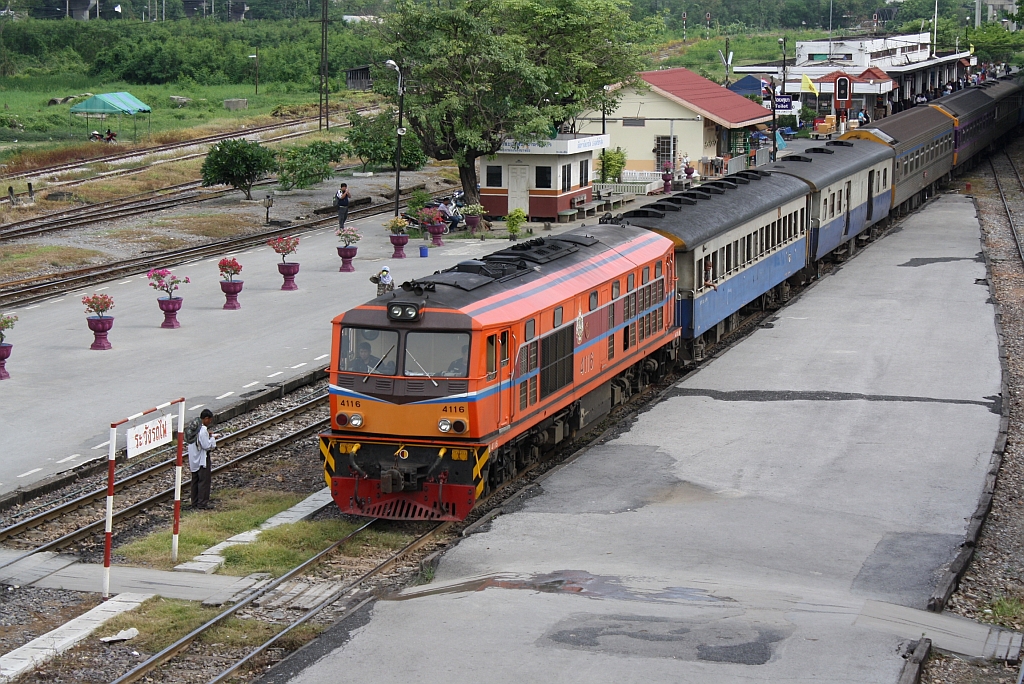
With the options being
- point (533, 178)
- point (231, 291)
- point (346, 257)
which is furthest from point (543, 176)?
point (231, 291)

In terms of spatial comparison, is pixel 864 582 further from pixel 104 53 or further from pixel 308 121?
pixel 104 53

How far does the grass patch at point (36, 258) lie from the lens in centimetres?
3453

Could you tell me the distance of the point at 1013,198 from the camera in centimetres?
5344

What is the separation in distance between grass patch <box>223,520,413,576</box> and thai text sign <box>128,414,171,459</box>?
1.51m

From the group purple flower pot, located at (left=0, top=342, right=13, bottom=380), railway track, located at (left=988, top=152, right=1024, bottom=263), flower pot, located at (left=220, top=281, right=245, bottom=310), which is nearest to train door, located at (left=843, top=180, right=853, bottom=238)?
railway track, located at (left=988, top=152, right=1024, bottom=263)

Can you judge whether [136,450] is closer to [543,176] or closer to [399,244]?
[399,244]

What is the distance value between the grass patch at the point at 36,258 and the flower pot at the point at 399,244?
847cm

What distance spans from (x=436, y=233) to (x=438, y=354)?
2531 cm

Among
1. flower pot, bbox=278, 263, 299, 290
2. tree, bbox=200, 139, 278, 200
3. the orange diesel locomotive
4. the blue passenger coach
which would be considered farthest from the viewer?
tree, bbox=200, 139, 278, 200

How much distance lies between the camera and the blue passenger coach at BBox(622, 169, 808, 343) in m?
24.0

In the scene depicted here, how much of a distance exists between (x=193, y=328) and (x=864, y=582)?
17910 millimetres

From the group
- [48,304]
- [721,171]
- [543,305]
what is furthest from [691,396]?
[721,171]

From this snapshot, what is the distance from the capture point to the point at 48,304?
100ft

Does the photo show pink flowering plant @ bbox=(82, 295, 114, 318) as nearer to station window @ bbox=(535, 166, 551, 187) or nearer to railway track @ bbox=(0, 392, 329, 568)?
railway track @ bbox=(0, 392, 329, 568)
